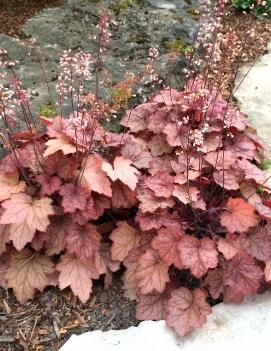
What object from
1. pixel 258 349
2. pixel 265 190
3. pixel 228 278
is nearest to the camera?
pixel 258 349

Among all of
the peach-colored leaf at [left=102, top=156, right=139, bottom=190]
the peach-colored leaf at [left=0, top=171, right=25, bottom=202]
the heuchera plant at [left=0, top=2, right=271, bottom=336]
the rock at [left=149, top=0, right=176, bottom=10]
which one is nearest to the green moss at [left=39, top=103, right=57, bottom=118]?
the heuchera plant at [left=0, top=2, right=271, bottom=336]

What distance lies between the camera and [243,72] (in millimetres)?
5137

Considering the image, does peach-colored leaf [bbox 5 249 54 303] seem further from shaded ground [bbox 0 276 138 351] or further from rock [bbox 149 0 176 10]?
rock [bbox 149 0 176 10]

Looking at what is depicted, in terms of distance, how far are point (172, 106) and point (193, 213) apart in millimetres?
949

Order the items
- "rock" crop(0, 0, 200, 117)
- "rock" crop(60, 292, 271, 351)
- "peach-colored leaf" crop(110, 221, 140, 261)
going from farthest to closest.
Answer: "rock" crop(0, 0, 200, 117), "peach-colored leaf" crop(110, 221, 140, 261), "rock" crop(60, 292, 271, 351)

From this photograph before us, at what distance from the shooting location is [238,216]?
3.06 m

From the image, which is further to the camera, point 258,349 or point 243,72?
point 243,72

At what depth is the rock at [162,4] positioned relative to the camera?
5.24m

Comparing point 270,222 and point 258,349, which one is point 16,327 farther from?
point 270,222

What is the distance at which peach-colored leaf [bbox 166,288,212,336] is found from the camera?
279cm

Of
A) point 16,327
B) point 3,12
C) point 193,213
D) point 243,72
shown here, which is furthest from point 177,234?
point 3,12

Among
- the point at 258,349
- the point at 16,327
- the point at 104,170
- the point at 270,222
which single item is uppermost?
the point at 104,170

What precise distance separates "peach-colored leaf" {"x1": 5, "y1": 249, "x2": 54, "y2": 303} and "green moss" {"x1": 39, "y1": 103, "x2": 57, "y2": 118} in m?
1.16

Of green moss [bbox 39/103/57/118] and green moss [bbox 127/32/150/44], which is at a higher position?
green moss [bbox 127/32/150/44]
